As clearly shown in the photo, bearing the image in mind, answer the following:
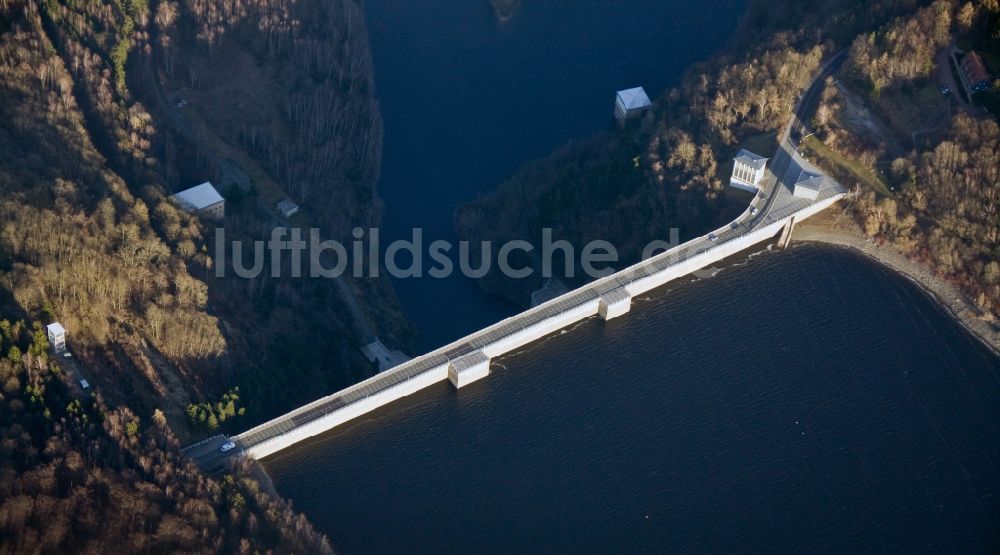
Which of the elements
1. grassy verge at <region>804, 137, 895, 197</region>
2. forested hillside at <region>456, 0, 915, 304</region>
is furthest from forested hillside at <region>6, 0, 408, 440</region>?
grassy verge at <region>804, 137, 895, 197</region>

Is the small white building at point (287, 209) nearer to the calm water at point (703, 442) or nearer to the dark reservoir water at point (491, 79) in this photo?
the dark reservoir water at point (491, 79)

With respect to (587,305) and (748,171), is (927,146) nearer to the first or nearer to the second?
(748,171)

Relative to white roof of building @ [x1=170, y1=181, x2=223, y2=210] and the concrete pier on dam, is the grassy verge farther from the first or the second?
white roof of building @ [x1=170, y1=181, x2=223, y2=210]

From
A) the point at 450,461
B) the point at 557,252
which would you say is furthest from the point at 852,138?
the point at 450,461

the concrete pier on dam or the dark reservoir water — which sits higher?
the dark reservoir water

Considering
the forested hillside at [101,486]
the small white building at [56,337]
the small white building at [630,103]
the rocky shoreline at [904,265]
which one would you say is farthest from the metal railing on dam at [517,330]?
the small white building at [630,103]

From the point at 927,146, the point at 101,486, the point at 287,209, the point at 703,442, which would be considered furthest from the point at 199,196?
the point at 927,146

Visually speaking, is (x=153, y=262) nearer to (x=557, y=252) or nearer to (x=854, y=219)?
(x=557, y=252)
